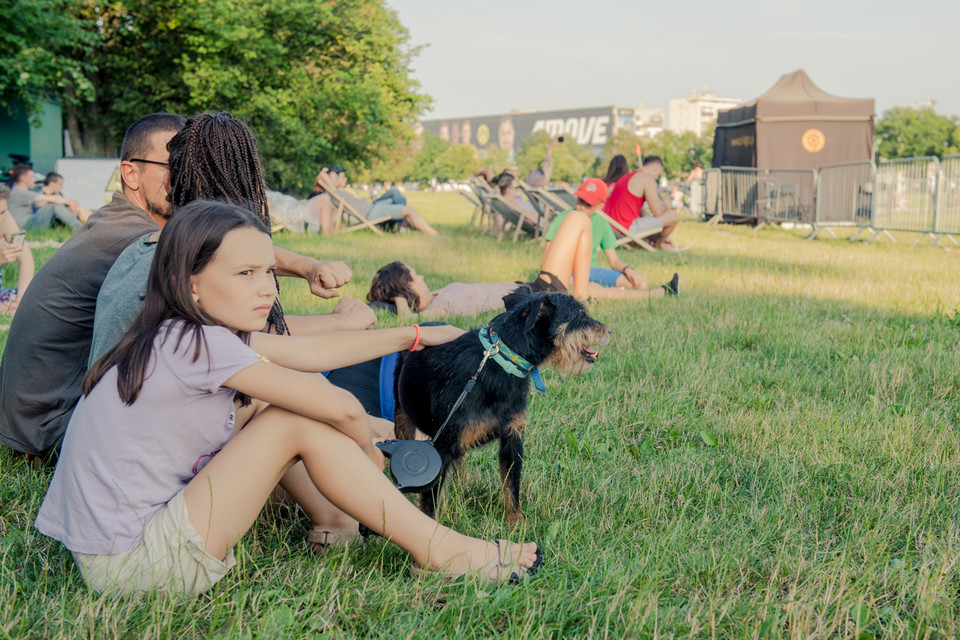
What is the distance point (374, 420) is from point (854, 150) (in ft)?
78.5

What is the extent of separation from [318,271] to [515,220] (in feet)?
41.6

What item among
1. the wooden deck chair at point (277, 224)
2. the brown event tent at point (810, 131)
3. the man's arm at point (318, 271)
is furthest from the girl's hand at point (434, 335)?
the brown event tent at point (810, 131)

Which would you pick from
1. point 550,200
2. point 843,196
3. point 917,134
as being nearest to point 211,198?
point 550,200

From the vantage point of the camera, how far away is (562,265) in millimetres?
7645

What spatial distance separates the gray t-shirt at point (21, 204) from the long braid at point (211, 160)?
13.0 m

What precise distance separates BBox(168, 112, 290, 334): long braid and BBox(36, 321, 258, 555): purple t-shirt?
0.98 meters

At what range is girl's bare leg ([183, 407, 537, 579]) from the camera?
7.52 feet

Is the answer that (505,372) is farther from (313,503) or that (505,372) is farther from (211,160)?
(211,160)

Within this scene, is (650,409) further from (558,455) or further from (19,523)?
(19,523)

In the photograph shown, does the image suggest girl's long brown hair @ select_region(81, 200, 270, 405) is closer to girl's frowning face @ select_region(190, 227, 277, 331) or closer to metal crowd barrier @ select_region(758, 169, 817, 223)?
girl's frowning face @ select_region(190, 227, 277, 331)

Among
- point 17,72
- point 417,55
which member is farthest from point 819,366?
point 417,55

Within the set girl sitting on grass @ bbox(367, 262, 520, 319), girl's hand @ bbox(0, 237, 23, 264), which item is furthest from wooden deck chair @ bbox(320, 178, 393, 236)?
girl's hand @ bbox(0, 237, 23, 264)

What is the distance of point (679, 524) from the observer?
3.03 meters

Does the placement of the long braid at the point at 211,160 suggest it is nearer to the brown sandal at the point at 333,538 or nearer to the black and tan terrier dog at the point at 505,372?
the black and tan terrier dog at the point at 505,372
